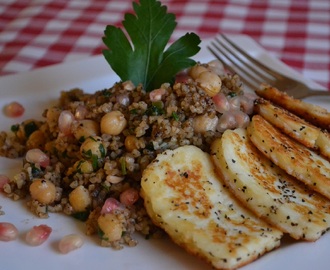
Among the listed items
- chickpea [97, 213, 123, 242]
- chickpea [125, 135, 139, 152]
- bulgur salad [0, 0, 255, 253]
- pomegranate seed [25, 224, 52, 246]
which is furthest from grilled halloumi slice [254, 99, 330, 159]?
pomegranate seed [25, 224, 52, 246]

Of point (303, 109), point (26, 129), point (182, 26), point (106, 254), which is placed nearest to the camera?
point (106, 254)

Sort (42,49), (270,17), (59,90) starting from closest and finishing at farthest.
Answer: (59,90) → (42,49) → (270,17)

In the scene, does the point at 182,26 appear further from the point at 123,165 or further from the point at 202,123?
the point at 123,165

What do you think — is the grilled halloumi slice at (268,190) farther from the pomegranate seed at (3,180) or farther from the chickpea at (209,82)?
the pomegranate seed at (3,180)

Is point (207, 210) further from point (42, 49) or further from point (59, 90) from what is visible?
point (42, 49)

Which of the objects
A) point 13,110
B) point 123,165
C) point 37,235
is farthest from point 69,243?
point 13,110

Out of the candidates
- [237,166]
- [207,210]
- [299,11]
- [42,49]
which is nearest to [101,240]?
[207,210]

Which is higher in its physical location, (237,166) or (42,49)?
(237,166)
